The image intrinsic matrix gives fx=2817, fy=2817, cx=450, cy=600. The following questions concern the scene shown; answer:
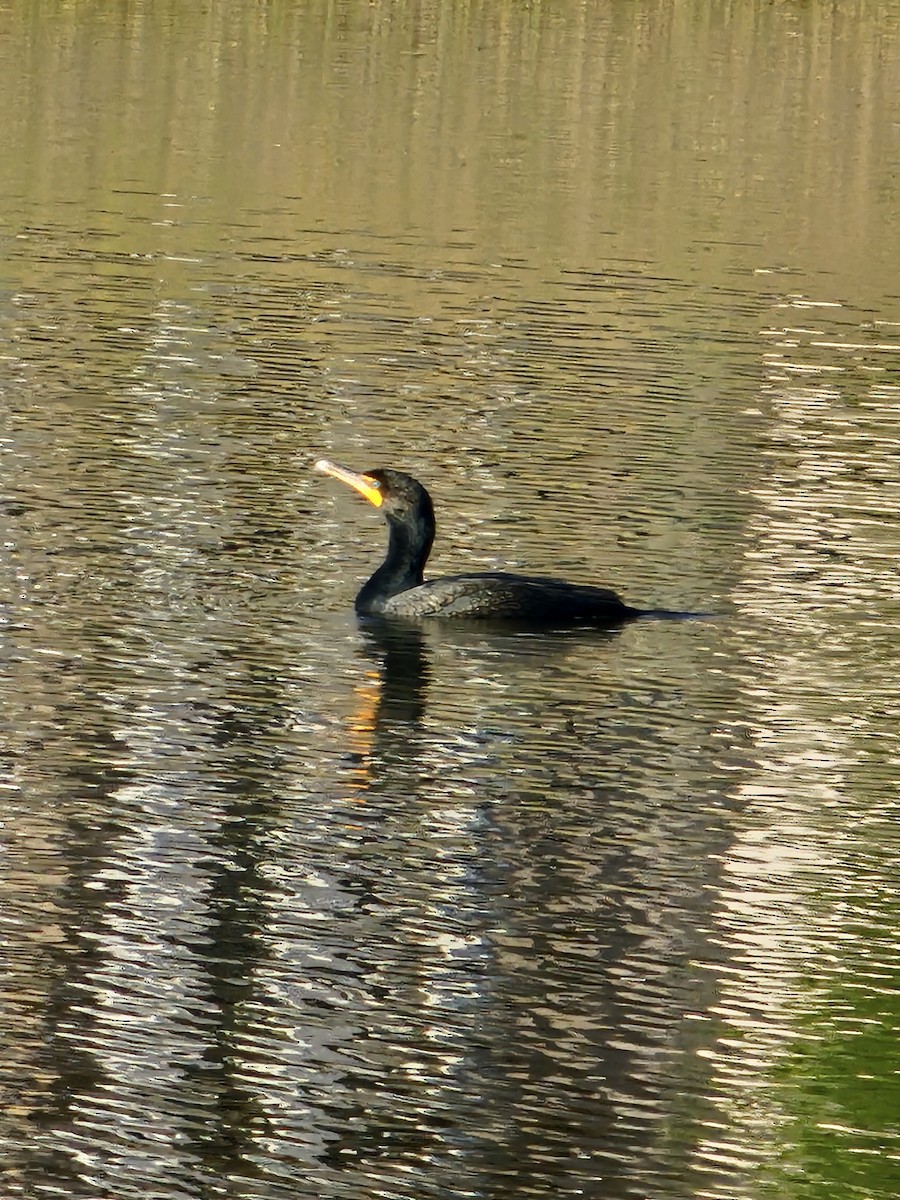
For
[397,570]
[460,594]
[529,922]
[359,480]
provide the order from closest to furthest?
[529,922]
[460,594]
[397,570]
[359,480]

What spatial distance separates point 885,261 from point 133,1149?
114 feet

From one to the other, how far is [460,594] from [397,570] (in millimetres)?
505

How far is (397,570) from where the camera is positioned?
738 inches

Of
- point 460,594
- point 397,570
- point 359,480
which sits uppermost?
point 359,480

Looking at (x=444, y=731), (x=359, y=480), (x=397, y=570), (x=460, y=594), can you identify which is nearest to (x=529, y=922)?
(x=444, y=731)

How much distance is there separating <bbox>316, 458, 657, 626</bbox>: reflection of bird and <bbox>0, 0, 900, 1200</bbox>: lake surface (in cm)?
19

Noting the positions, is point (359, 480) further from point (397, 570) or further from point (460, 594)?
point (460, 594)

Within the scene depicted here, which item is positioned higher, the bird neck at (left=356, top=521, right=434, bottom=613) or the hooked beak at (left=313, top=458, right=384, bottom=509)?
the hooked beak at (left=313, top=458, right=384, bottom=509)

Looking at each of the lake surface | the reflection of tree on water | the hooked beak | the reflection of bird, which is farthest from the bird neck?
the reflection of tree on water

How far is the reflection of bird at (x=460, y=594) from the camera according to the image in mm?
18375

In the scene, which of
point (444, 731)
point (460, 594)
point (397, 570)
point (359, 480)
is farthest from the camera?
point (359, 480)

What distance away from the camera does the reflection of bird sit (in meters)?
18.4

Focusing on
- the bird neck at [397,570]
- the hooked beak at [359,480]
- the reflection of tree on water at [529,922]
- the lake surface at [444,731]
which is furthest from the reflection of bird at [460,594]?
the reflection of tree on water at [529,922]

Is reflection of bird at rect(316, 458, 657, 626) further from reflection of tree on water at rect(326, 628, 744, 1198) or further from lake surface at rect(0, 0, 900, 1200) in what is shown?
reflection of tree on water at rect(326, 628, 744, 1198)
